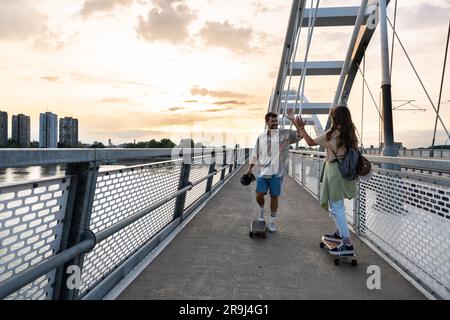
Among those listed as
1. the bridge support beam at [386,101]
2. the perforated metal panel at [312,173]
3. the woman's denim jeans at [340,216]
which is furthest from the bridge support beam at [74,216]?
the perforated metal panel at [312,173]

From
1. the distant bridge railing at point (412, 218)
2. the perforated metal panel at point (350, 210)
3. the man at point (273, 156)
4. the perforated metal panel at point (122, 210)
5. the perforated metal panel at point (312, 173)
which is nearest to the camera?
the perforated metal panel at point (122, 210)

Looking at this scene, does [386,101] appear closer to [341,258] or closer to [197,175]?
[197,175]

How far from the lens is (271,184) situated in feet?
15.1

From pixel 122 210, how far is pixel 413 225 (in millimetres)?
2851

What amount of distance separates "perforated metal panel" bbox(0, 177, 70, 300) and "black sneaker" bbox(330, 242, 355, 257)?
2.69 meters

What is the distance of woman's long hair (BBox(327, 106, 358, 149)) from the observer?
3332 mm

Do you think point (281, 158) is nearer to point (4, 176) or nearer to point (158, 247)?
point (158, 247)

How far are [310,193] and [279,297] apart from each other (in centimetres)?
640

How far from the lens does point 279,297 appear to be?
2.58 metres

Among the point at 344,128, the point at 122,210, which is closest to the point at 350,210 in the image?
the point at 344,128

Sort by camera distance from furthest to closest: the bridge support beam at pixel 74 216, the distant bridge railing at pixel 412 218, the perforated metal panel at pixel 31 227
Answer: the distant bridge railing at pixel 412 218 < the bridge support beam at pixel 74 216 < the perforated metal panel at pixel 31 227

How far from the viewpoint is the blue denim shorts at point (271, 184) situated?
15.0 feet

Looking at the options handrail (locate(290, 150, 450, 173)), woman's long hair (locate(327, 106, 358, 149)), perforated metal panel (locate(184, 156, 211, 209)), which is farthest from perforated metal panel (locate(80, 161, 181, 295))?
handrail (locate(290, 150, 450, 173))

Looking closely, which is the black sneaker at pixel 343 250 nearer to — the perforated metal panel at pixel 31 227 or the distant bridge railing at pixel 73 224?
the distant bridge railing at pixel 73 224
